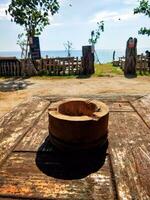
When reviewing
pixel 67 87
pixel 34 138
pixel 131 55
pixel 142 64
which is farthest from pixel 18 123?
pixel 142 64

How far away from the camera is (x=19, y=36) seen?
23.9 meters

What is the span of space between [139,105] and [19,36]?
72.4ft

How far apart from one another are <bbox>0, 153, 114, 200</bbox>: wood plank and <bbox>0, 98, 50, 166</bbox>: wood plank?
0.85 feet

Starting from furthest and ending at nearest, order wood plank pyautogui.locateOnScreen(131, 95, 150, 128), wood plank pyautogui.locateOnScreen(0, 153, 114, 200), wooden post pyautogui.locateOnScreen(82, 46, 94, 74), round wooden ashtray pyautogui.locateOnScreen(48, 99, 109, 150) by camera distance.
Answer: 1. wooden post pyautogui.locateOnScreen(82, 46, 94, 74)
2. wood plank pyautogui.locateOnScreen(131, 95, 150, 128)
3. round wooden ashtray pyautogui.locateOnScreen(48, 99, 109, 150)
4. wood plank pyautogui.locateOnScreen(0, 153, 114, 200)

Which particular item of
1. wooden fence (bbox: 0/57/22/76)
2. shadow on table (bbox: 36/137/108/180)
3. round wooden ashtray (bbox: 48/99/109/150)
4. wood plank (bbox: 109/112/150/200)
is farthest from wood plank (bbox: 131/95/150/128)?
wooden fence (bbox: 0/57/22/76)

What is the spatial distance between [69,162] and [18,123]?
3.52ft

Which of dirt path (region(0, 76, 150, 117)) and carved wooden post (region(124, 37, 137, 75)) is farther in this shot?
carved wooden post (region(124, 37, 137, 75))

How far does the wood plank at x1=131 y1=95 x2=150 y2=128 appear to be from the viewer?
289 cm

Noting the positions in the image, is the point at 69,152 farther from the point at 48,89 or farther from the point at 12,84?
the point at 12,84

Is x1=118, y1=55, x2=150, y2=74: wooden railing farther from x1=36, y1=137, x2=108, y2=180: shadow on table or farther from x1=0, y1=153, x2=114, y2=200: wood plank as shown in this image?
x1=0, y1=153, x2=114, y2=200: wood plank

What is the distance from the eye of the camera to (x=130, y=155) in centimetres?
196

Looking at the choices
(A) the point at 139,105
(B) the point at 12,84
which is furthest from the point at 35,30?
(A) the point at 139,105

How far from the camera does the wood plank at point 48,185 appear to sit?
1.49 metres

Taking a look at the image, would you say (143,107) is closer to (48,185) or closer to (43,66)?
(48,185)
